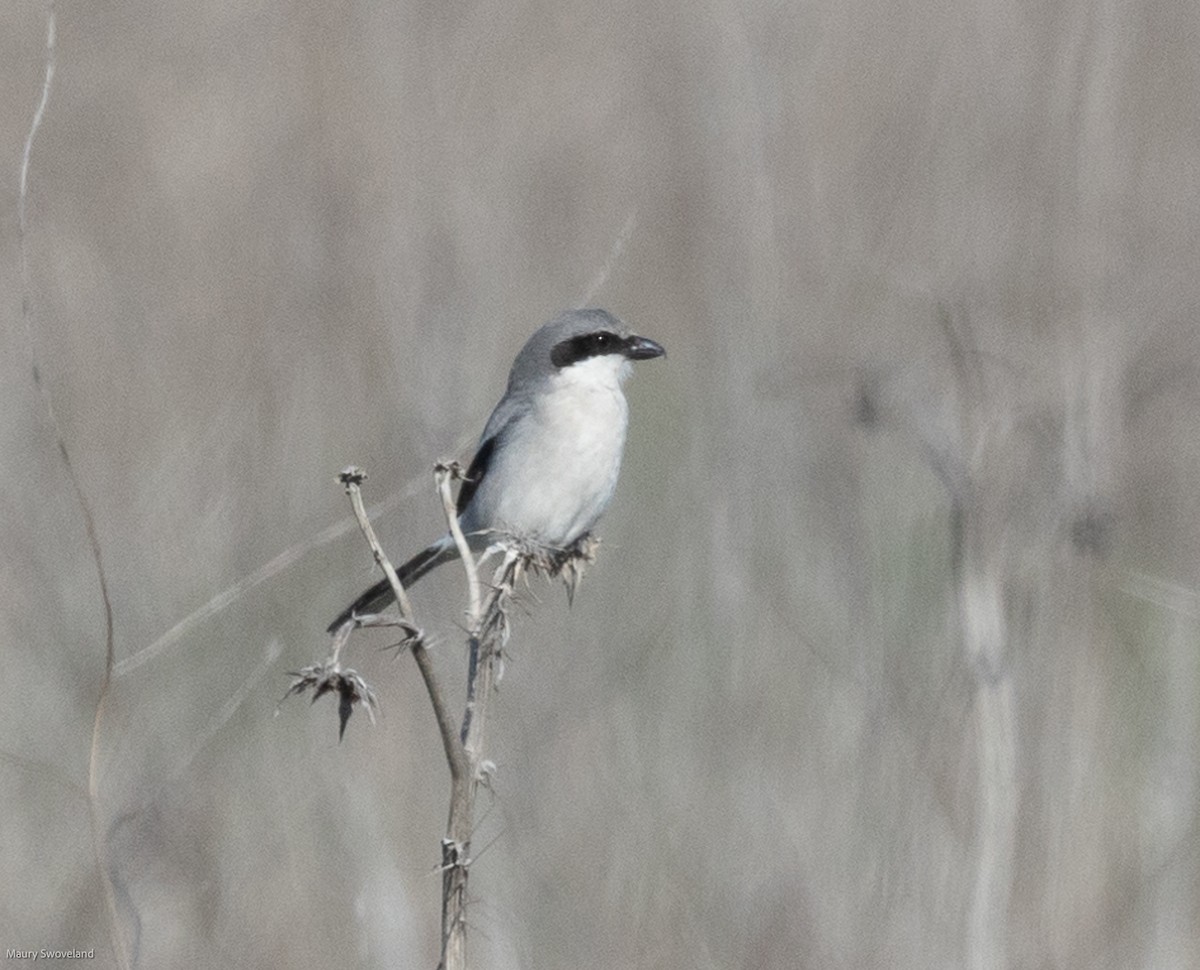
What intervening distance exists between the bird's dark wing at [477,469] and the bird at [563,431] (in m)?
0.04

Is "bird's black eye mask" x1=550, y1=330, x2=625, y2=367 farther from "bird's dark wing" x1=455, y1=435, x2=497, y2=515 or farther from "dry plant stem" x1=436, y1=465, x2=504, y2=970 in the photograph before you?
"dry plant stem" x1=436, y1=465, x2=504, y2=970

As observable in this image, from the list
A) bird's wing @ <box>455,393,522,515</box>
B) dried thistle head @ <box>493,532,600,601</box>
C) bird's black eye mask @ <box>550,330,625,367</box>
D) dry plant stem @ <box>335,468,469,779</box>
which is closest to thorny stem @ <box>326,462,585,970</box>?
dry plant stem @ <box>335,468,469,779</box>

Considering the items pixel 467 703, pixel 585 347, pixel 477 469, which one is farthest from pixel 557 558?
pixel 467 703

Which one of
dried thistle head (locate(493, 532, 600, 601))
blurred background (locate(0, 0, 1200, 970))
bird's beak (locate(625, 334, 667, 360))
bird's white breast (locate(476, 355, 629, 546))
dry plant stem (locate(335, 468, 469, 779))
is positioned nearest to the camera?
dry plant stem (locate(335, 468, 469, 779))

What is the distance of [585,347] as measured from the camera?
3.70m

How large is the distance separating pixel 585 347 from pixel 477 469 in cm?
47

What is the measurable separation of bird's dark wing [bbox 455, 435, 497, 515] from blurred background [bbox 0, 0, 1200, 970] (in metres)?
0.14

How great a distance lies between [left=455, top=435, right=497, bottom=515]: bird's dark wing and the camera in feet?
12.8

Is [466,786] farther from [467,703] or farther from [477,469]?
[477,469]

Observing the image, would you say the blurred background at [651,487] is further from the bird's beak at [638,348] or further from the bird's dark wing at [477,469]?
the bird's beak at [638,348]

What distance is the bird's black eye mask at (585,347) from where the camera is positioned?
368 cm

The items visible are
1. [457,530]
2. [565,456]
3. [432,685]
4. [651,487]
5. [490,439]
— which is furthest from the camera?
[651,487]

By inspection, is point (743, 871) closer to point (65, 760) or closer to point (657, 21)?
point (65, 760)

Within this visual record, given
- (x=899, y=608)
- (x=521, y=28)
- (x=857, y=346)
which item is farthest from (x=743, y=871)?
(x=521, y=28)
